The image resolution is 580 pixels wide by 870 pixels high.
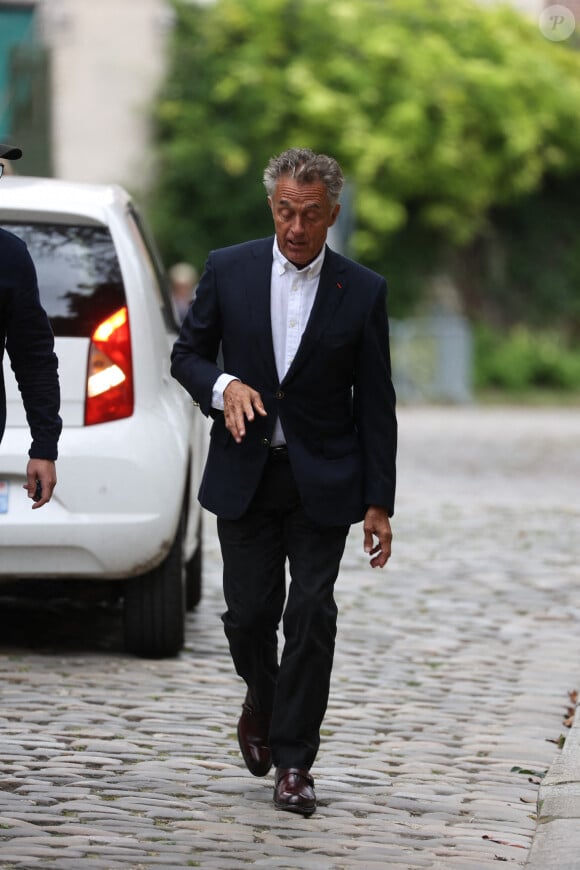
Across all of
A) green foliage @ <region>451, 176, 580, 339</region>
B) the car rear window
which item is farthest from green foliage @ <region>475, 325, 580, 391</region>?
the car rear window

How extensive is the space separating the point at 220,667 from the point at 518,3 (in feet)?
79.8

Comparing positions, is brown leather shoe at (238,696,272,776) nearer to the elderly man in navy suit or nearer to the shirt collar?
the elderly man in navy suit

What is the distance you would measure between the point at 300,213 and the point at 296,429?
555 millimetres

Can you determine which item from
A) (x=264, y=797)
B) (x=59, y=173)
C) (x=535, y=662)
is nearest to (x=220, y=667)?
(x=535, y=662)

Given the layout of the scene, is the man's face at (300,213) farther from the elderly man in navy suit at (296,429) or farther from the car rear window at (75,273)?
the car rear window at (75,273)

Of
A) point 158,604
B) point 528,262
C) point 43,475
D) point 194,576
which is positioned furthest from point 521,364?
point 43,475

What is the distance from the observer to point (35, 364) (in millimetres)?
4820

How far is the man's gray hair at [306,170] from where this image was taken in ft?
15.8

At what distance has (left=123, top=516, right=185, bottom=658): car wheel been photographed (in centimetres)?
709

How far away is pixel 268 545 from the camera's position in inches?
199

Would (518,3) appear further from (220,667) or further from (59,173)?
(220,667)

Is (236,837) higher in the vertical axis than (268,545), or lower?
lower

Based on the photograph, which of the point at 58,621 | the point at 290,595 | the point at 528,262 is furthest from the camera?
the point at 528,262

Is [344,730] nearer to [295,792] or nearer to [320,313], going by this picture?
[295,792]
